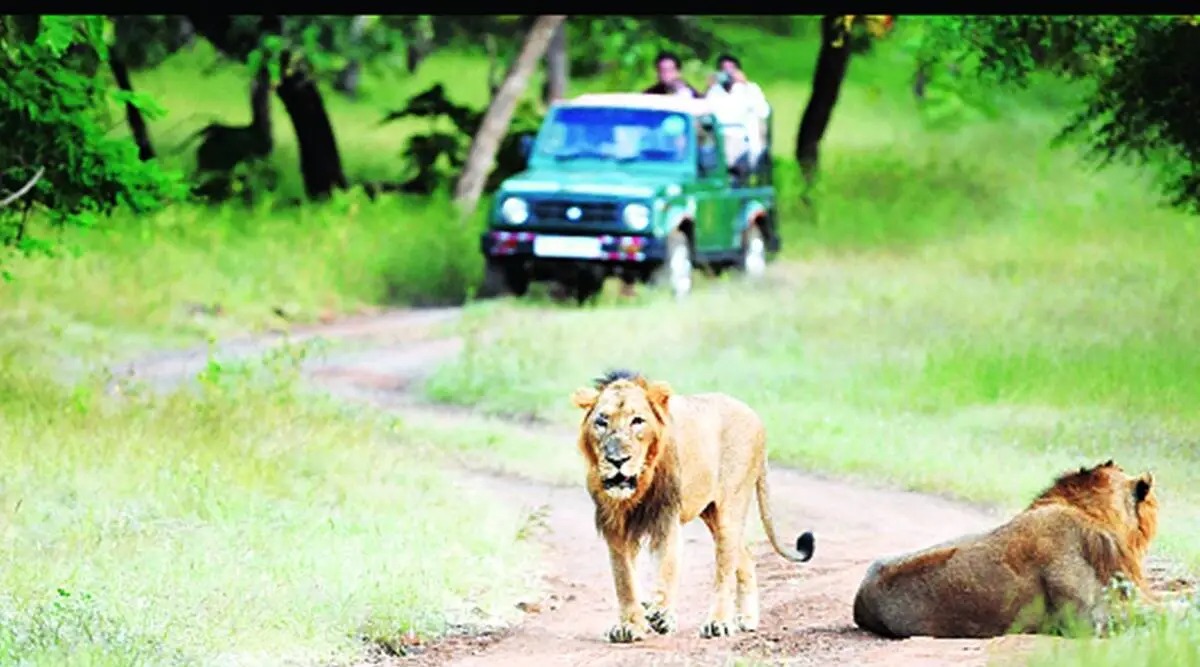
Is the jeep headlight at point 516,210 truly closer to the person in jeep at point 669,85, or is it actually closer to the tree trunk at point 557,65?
the person in jeep at point 669,85

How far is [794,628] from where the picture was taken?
28.1 feet

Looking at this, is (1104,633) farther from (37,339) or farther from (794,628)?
(37,339)

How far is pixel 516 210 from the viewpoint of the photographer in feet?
65.0

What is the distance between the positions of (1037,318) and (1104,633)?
10354 mm

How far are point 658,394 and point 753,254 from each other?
47.7 ft

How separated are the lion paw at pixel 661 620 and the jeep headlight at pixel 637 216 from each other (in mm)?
11288

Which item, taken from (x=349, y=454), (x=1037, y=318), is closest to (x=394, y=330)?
(x=1037, y=318)

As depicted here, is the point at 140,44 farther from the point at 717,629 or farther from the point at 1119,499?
the point at 1119,499

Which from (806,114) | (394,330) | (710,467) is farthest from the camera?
(806,114)

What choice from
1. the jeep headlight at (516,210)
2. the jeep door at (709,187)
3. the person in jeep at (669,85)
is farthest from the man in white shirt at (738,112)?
the jeep headlight at (516,210)

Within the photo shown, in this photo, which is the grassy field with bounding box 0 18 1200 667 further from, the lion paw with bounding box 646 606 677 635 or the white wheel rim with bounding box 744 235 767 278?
the lion paw with bounding box 646 606 677 635

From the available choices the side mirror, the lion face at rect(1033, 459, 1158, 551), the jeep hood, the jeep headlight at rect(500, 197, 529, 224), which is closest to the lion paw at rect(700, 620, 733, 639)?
the lion face at rect(1033, 459, 1158, 551)

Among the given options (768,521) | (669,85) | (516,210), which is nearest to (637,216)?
(516,210)

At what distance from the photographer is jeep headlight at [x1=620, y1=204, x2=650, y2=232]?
64.2ft
